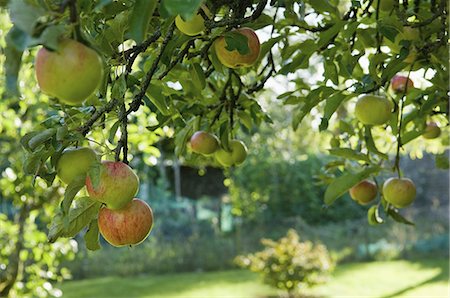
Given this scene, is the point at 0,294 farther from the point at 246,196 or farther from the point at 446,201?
the point at 446,201

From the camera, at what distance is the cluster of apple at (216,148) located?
4.29 ft

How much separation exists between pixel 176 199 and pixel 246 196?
967mm

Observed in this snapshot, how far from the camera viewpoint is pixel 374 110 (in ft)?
3.95

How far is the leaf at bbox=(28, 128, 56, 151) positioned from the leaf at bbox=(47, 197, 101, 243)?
0.28ft

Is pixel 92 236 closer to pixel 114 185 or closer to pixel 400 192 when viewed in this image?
pixel 114 185

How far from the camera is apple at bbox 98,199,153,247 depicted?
2.51 ft

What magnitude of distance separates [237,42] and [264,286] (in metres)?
5.79

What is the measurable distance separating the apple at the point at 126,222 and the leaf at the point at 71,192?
0.23 feet

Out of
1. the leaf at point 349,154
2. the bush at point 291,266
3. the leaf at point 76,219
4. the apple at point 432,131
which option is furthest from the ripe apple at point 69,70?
the bush at point 291,266

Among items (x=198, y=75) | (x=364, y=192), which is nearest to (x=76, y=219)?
(x=198, y=75)

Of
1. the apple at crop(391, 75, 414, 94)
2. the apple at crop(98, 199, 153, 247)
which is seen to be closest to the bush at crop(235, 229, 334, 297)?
the apple at crop(391, 75, 414, 94)

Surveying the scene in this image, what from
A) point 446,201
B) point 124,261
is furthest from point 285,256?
point 446,201

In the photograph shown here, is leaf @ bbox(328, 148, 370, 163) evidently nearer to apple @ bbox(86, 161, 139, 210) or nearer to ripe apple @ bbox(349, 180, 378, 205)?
ripe apple @ bbox(349, 180, 378, 205)

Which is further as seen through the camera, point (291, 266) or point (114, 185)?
point (291, 266)
